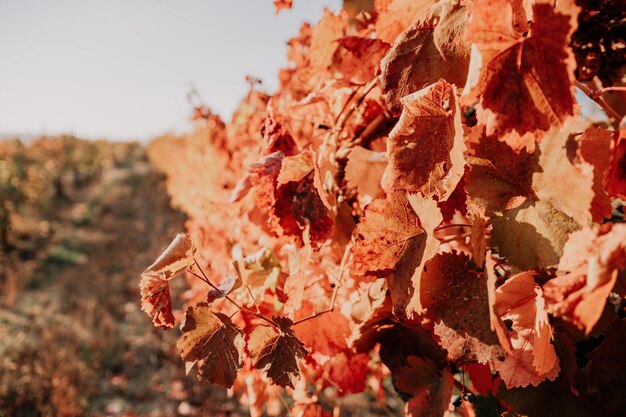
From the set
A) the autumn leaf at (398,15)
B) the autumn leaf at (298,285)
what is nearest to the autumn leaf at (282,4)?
the autumn leaf at (398,15)

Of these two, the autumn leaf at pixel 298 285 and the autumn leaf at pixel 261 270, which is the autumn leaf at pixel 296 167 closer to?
the autumn leaf at pixel 298 285

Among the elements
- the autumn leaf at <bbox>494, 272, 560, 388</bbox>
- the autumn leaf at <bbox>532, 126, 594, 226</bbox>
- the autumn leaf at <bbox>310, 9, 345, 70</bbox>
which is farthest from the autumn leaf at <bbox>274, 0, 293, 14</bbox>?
the autumn leaf at <bbox>494, 272, 560, 388</bbox>

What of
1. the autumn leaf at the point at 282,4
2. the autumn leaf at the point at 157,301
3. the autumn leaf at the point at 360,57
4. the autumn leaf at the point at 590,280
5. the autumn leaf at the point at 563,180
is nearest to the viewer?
the autumn leaf at the point at 590,280

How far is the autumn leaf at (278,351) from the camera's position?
0.69 m

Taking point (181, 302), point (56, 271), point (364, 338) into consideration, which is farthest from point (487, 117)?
point (56, 271)

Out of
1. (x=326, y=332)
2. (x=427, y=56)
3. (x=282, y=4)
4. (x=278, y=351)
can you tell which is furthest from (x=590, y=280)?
(x=282, y=4)

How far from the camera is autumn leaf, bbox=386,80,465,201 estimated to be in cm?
58

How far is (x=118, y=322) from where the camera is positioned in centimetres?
643

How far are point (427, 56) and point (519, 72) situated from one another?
0.16m

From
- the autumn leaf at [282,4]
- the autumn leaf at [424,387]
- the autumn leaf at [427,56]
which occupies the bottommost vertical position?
the autumn leaf at [424,387]

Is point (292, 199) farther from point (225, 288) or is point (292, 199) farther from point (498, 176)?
point (498, 176)

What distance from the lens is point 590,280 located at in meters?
0.41

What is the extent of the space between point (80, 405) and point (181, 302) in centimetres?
252

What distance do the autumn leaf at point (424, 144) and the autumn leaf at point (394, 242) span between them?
0.17ft
